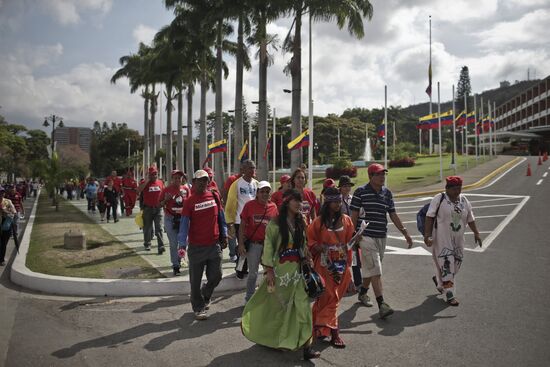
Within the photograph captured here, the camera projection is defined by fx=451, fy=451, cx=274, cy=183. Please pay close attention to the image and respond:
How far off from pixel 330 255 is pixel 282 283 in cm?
65

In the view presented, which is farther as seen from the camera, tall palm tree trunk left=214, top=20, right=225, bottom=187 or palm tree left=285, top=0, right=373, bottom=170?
tall palm tree trunk left=214, top=20, right=225, bottom=187

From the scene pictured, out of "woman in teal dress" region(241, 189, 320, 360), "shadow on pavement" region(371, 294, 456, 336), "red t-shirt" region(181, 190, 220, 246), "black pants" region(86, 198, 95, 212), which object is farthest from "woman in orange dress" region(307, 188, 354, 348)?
"black pants" region(86, 198, 95, 212)

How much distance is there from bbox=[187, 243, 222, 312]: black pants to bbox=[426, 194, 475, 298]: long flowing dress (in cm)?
312

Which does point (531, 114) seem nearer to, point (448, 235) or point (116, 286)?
point (448, 235)

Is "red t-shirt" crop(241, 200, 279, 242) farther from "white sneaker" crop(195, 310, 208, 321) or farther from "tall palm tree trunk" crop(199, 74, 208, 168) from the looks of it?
"tall palm tree trunk" crop(199, 74, 208, 168)

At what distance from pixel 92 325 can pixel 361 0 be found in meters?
17.6

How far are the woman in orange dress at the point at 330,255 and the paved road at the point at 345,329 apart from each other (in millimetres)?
377

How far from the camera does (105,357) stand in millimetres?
4617

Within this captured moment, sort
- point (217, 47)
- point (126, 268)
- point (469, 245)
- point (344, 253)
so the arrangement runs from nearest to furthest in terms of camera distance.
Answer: point (344, 253) < point (126, 268) < point (469, 245) < point (217, 47)

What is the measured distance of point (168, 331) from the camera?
5402 millimetres

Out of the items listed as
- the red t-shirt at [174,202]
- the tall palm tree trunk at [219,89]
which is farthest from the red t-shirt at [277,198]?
the tall palm tree trunk at [219,89]

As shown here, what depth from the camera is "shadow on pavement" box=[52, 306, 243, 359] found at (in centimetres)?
492

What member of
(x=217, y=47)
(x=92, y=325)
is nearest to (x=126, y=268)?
(x=92, y=325)

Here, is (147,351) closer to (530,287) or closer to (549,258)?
(530,287)
